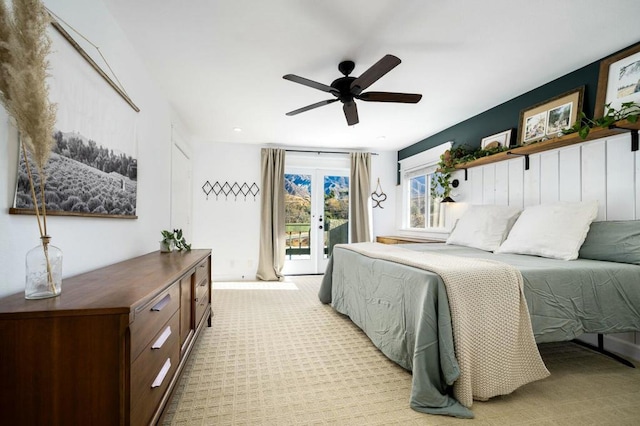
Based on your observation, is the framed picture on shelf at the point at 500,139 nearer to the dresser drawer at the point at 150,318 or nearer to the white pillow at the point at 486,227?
the white pillow at the point at 486,227

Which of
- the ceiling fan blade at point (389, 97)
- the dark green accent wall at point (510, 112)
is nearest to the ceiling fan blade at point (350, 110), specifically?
the ceiling fan blade at point (389, 97)

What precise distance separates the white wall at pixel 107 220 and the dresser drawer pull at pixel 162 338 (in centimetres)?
54

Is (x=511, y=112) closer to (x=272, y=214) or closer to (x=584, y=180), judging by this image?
(x=584, y=180)

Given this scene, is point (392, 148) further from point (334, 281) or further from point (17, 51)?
point (17, 51)

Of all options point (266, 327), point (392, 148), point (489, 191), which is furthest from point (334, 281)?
point (392, 148)

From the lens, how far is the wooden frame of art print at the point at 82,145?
4.33 feet

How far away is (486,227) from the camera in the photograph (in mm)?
2980

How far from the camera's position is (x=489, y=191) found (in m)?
3.58

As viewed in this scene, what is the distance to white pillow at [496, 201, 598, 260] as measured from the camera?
2.20 metres

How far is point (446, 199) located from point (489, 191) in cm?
56

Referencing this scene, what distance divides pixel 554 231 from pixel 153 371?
110 inches

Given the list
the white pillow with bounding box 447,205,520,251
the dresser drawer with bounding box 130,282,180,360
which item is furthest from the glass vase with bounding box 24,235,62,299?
the white pillow with bounding box 447,205,520,251

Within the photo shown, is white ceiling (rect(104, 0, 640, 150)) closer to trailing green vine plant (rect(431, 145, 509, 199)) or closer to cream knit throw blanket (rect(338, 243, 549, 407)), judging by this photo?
trailing green vine plant (rect(431, 145, 509, 199))

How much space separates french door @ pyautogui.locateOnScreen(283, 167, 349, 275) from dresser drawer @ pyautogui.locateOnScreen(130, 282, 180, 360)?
3.88 meters
